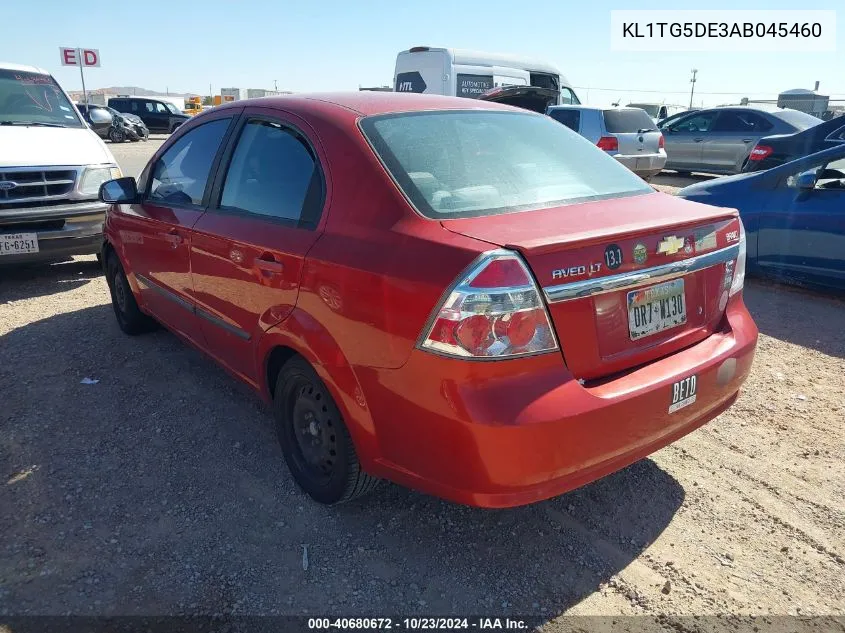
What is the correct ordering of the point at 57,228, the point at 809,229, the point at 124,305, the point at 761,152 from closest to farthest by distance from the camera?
the point at 124,305, the point at 809,229, the point at 57,228, the point at 761,152

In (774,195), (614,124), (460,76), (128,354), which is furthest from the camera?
(460,76)

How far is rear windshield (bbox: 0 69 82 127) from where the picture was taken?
675cm

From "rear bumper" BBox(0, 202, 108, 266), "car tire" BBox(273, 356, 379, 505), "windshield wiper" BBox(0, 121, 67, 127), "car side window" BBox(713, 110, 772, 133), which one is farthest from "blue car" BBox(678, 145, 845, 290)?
"car side window" BBox(713, 110, 772, 133)

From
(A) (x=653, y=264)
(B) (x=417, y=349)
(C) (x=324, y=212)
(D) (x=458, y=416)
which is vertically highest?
(C) (x=324, y=212)

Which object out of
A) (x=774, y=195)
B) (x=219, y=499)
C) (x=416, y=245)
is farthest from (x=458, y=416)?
(x=774, y=195)

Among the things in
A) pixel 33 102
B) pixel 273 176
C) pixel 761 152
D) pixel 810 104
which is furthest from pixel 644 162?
pixel 810 104

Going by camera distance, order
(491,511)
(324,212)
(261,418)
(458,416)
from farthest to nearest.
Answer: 1. (261,418)
2. (491,511)
3. (324,212)
4. (458,416)

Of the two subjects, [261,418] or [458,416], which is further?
[261,418]

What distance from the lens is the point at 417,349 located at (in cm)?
213

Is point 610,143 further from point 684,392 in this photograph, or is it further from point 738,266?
point 684,392

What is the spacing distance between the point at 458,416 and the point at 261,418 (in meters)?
1.93

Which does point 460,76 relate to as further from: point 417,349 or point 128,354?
point 417,349

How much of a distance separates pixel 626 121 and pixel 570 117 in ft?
3.39

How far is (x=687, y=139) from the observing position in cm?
1411
